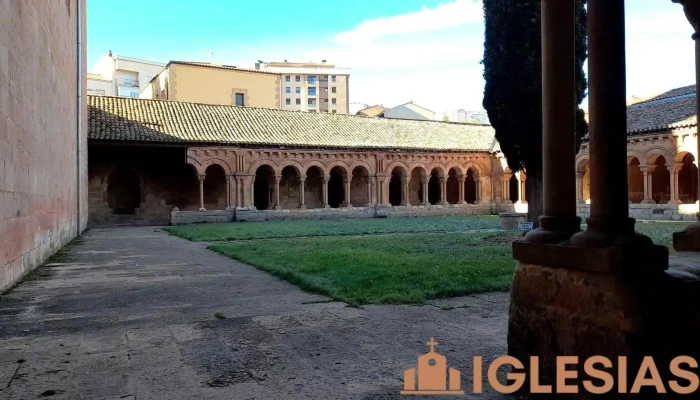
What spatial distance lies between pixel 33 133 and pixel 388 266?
19.5ft

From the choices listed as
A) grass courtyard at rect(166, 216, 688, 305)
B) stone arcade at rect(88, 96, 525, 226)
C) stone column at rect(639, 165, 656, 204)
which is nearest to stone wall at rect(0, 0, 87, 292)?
grass courtyard at rect(166, 216, 688, 305)

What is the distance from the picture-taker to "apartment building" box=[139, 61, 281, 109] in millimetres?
39500

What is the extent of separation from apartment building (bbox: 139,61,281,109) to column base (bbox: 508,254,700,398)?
39913mm

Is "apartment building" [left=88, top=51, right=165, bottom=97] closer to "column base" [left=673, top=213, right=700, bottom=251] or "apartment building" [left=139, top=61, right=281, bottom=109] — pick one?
"apartment building" [left=139, top=61, right=281, bottom=109]

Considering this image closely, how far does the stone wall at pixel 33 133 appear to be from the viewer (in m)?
6.21

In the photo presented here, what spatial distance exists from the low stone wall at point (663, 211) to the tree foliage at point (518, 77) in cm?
862

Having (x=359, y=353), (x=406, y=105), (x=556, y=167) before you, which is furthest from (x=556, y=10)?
(x=406, y=105)

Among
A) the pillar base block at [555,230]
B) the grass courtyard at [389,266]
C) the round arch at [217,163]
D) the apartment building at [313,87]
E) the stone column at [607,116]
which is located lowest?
the grass courtyard at [389,266]

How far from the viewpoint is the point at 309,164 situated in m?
27.6

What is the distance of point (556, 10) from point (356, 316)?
3055mm

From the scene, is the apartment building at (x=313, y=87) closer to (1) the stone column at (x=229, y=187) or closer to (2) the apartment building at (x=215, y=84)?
(2) the apartment building at (x=215, y=84)

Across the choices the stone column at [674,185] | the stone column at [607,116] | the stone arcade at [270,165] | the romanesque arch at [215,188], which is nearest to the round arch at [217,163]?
the stone arcade at [270,165]

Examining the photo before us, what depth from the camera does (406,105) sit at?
222 feet

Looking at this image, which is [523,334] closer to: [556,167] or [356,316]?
[556,167]
